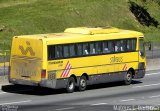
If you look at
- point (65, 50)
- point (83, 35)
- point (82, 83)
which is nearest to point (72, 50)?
point (65, 50)

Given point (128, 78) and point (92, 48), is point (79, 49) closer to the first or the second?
point (92, 48)

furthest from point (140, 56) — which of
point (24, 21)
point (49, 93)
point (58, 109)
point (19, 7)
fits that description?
point (19, 7)

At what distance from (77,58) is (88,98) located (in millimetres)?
3388

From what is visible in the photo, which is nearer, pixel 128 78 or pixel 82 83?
pixel 82 83

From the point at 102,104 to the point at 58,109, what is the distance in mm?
2632

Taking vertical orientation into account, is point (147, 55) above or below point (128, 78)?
above

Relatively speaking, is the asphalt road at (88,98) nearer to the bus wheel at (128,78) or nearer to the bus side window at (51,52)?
the bus wheel at (128,78)

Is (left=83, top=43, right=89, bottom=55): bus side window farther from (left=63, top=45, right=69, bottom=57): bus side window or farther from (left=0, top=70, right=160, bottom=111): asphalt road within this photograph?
(left=0, top=70, right=160, bottom=111): asphalt road

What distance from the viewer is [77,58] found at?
111ft

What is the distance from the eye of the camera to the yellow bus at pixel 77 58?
31891mm

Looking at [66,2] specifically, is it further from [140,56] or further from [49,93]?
[49,93]

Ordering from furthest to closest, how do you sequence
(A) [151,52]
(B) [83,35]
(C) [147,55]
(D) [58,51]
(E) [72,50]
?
(A) [151,52] → (C) [147,55] → (B) [83,35] → (E) [72,50] → (D) [58,51]

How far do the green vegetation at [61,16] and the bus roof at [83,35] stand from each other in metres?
20.7

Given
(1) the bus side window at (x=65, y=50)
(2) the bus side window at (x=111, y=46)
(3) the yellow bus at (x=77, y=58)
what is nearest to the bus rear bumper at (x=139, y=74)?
(3) the yellow bus at (x=77, y=58)
